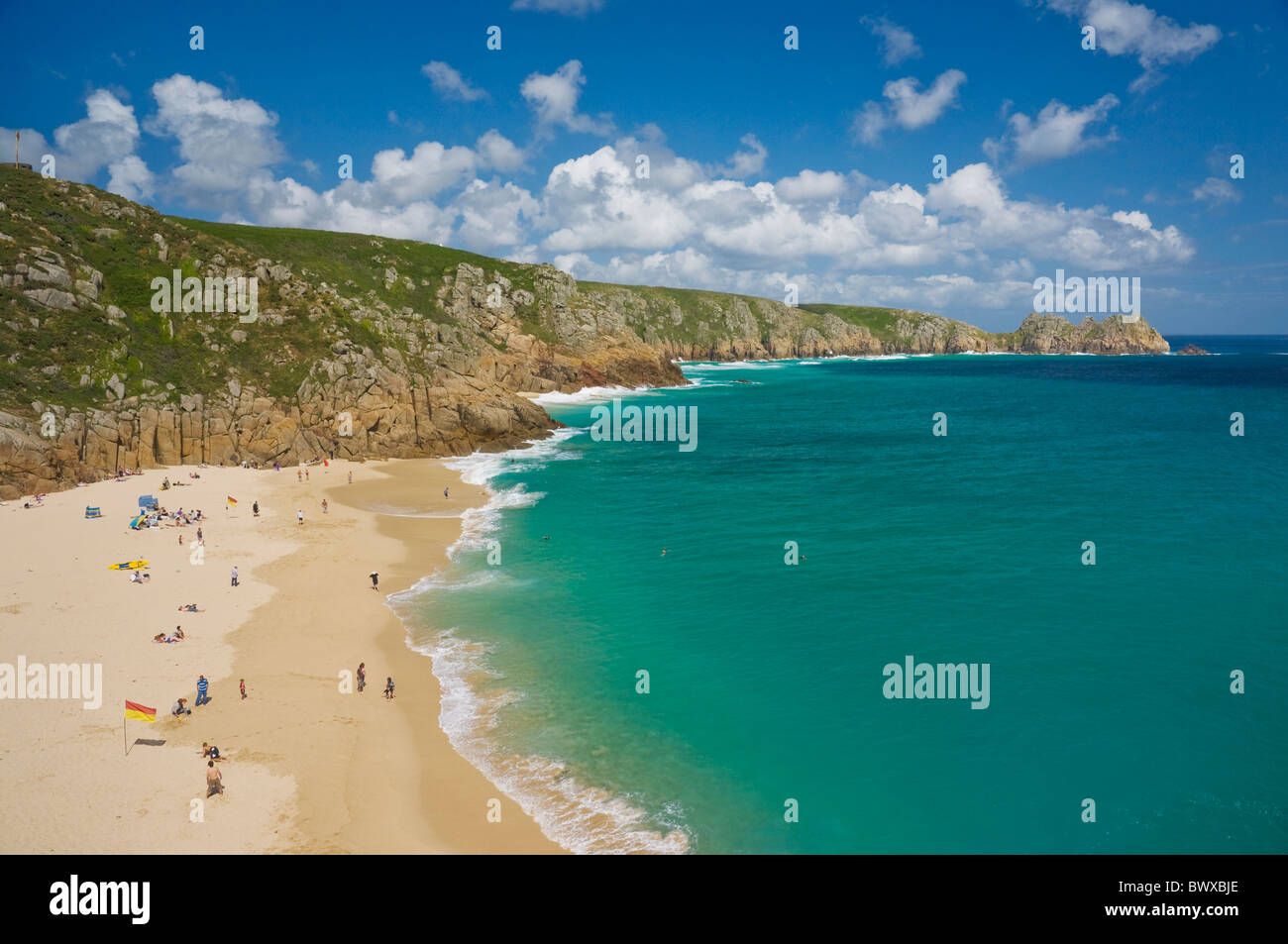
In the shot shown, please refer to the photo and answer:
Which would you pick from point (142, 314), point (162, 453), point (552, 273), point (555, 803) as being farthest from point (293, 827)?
point (552, 273)

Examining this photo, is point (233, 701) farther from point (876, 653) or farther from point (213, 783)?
point (876, 653)

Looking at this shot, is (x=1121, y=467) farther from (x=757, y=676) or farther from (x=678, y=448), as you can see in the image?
(x=757, y=676)

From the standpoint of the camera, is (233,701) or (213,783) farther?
(233,701)
